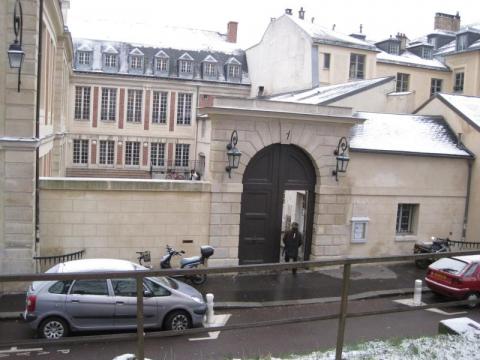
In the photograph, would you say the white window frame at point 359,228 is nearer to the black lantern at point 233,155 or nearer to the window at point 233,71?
the black lantern at point 233,155

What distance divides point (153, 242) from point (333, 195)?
19.4 ft

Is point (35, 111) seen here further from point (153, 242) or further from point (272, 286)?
point (272, 286)

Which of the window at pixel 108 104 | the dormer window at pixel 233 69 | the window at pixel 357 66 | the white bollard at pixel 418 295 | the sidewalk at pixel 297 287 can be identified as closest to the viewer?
the white bollard at pixel 418 295

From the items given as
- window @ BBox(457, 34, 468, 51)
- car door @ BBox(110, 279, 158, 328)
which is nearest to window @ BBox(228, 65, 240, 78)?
window @ BBox(457, 34, 468, 51)

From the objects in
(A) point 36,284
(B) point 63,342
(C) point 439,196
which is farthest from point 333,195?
(B) point 63,342

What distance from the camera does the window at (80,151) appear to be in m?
42.4

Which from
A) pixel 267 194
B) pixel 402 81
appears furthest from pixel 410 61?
pixel 267 194

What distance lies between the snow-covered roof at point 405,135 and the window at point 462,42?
20.0 m

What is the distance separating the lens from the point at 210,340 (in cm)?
943

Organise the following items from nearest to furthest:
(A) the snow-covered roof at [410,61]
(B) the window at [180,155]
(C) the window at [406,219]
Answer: (C) the window at [406,219], (A) the snow-covered roof at [410,61], (B) the window at [180,155]

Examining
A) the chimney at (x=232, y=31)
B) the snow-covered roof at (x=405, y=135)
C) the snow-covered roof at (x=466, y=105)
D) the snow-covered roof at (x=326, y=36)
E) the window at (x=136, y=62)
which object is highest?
the chimney at (x=232, y=31)

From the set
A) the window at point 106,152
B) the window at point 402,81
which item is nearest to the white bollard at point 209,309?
the window at point 402,81

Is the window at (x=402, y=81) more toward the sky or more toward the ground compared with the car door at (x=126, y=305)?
more toward the sky

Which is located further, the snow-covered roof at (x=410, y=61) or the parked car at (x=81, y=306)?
the snow-covered roof at (x=410, y=61)
